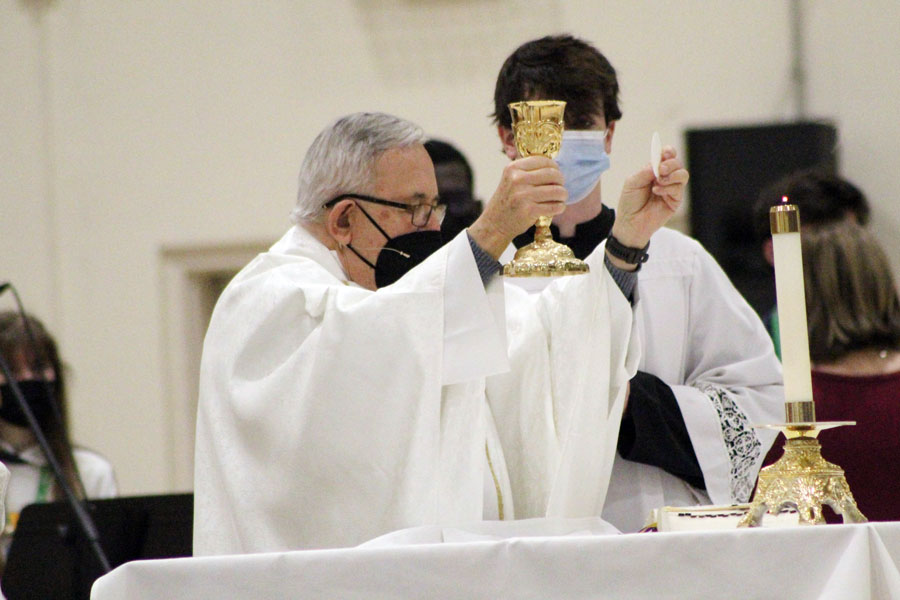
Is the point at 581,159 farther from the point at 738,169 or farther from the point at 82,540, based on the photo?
the point at 738,169

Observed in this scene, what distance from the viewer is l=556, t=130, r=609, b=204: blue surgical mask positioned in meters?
3.11

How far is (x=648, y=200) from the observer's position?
2529mm

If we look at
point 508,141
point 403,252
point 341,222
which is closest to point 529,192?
point 403,252

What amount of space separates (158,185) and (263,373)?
604 centimetres

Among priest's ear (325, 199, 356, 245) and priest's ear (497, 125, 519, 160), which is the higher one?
priest's ear (497, 125, 519, 160)

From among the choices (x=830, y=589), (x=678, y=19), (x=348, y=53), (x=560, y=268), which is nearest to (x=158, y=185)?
(x=348, y=53)

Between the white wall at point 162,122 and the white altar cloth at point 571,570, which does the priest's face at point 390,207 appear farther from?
the white wall at point 162,122

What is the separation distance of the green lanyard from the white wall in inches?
113

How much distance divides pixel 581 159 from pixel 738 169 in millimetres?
4532

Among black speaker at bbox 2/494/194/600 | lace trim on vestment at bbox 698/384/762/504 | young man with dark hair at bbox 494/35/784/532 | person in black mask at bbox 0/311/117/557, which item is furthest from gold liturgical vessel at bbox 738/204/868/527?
person in black mask at bbox 0/311/117/557

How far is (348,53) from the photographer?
27.4ft

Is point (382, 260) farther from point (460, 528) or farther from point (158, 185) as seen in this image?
point (158, 185)

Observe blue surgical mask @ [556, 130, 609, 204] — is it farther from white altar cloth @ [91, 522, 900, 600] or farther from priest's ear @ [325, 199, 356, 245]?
white altar cloth @ [91, 522, 900, 600]

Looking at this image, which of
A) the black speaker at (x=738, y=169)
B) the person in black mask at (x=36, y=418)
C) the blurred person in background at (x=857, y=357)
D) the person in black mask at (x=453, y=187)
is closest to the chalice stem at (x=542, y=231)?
the blurred person in background at (x=857, y=357)
